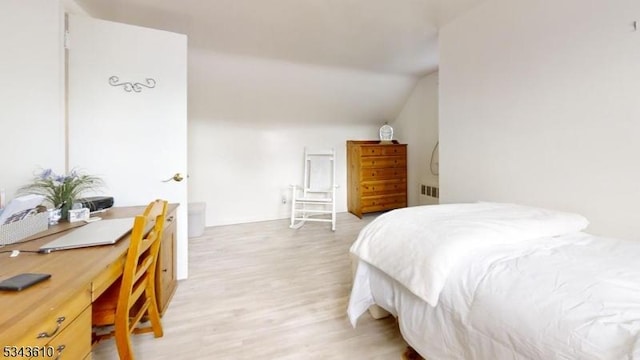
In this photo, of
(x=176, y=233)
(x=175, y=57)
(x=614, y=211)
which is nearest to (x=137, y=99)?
(x=175, y=57)

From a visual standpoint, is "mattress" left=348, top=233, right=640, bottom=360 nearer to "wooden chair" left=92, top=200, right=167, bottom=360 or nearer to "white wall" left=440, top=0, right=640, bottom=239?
"white wall" left=440, top=0, right=640, bottom=239

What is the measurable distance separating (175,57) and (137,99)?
425 mm

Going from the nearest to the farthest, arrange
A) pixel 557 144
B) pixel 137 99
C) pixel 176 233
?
pixel 557 144 → pixel 137 99 → pixel 176 233

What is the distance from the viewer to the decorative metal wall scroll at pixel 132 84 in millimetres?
1790

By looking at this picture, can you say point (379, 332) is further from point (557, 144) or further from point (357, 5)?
point (357, 5)

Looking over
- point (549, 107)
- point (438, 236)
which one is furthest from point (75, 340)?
point (549, 107)

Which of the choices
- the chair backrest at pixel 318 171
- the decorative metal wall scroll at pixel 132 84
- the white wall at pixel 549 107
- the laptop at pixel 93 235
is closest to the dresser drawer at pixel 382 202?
the chair backrest at pixel 318 171

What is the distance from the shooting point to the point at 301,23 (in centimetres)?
228

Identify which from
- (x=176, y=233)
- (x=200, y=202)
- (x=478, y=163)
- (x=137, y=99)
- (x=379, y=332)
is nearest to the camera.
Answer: (x=379, y=332)

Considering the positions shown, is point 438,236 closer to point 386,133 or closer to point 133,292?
point 133,292

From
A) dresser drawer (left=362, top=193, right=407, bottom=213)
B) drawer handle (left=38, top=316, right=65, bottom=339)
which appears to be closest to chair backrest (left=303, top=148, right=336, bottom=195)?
dresser drawer (left=362, top=193, right=407, bottom=213)

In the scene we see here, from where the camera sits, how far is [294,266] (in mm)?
2361

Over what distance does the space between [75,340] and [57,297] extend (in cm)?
18

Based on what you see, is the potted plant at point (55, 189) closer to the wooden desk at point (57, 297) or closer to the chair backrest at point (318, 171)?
the wooden desk at point (57, 297)
